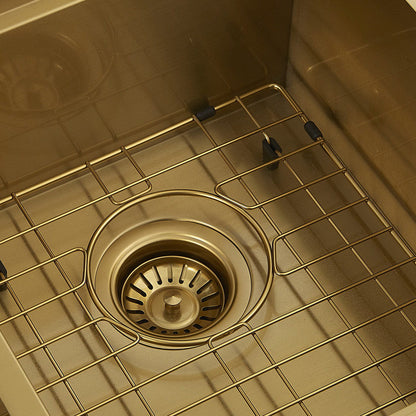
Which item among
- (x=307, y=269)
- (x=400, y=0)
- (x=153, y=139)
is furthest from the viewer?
(x=153, y=139)

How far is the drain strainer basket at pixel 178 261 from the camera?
2.87 feet

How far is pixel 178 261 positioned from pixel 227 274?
0.06 meters

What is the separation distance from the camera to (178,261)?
93 centimetres

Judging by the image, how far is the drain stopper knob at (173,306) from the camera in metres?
0.88

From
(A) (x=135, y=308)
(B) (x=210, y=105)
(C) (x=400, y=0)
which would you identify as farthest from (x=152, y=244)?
(C) (x=400, y=0)

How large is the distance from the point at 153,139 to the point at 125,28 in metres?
0.15

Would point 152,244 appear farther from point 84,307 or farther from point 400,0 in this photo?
point 400,0

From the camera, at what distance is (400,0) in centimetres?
73

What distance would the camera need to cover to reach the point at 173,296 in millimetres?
892

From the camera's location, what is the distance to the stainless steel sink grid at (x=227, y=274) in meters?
0.80

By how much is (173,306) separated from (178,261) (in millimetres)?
57

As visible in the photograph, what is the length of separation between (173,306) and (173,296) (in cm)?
1

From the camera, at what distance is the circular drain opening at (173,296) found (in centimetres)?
89

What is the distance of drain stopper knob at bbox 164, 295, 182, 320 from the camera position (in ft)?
2.90
